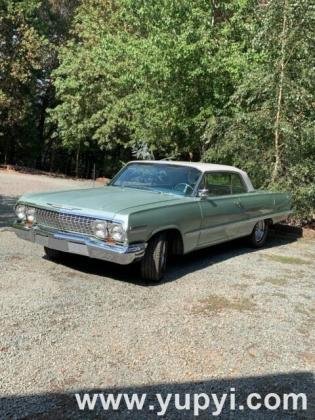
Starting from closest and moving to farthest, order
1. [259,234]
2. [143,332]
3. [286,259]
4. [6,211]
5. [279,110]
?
1. [143,332]
2. [286,259]
3. [259,234]
4. [6,211]
5. [279,110]

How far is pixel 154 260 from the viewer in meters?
5.64

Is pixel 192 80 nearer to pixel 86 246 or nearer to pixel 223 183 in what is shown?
pixel 223 183

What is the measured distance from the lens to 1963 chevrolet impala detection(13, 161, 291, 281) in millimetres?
5375

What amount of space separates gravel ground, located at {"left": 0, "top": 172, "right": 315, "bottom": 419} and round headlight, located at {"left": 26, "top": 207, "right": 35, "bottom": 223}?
57cm

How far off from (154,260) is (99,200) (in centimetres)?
98

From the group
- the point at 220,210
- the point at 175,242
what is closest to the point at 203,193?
the point at 220,210

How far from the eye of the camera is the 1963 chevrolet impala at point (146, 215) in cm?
538

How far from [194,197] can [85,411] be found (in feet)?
12.8

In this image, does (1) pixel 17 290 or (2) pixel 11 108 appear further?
(2) pixel 11 108

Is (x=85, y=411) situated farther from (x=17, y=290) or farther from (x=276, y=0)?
(x=276, y=0)

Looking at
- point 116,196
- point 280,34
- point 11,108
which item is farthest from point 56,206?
point 11,108

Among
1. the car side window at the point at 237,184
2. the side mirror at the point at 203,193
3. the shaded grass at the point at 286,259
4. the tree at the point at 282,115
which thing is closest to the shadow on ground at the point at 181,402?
the side mirror at the point at 203,193

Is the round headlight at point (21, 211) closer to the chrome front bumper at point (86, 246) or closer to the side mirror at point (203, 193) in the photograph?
the chrome front bumper at point (86, 246)

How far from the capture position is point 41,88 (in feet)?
102
